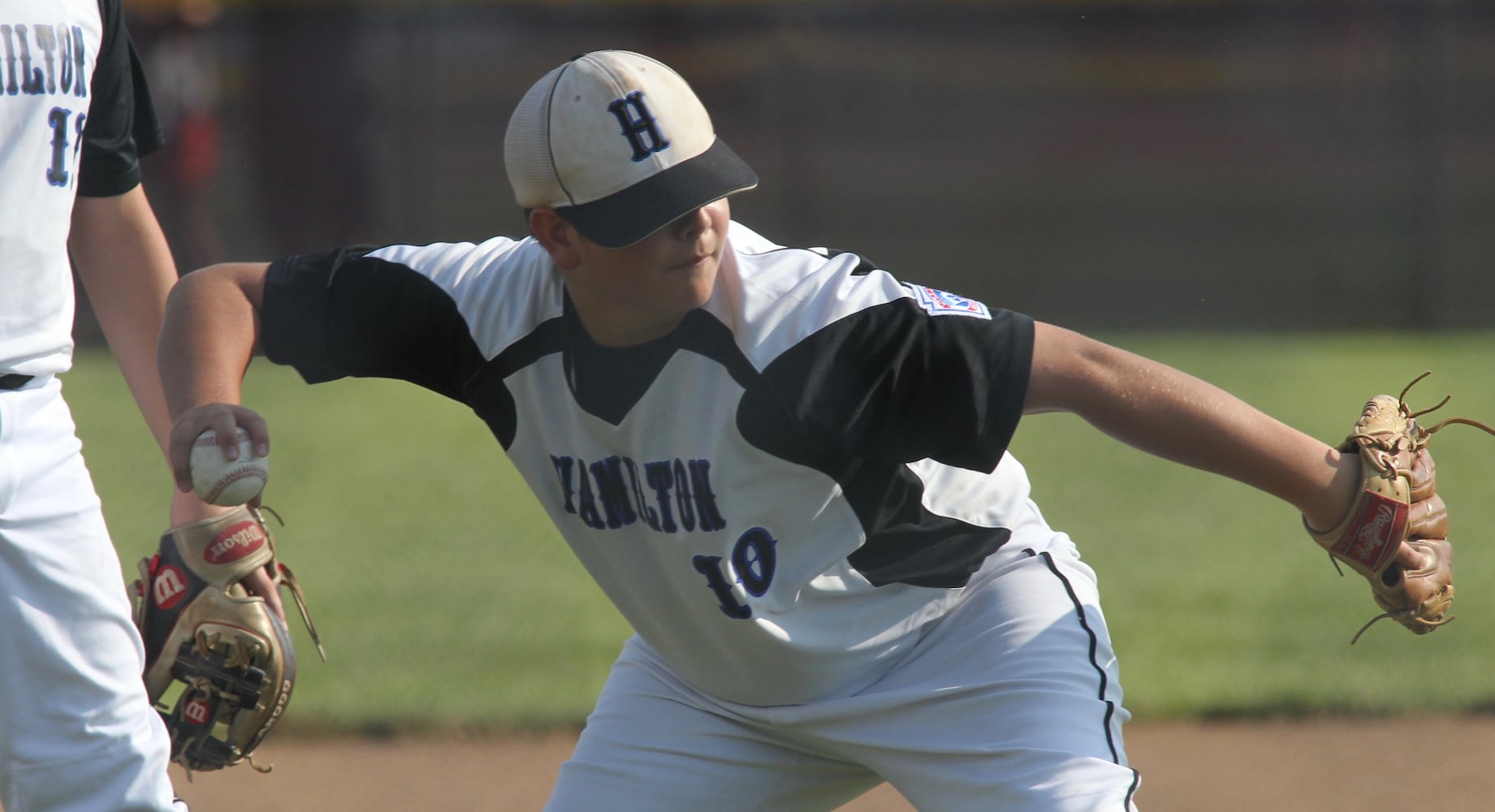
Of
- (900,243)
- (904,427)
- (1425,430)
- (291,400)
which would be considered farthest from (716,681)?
(900,243)

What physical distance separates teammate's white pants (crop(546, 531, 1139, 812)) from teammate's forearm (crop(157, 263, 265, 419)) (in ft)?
2.52

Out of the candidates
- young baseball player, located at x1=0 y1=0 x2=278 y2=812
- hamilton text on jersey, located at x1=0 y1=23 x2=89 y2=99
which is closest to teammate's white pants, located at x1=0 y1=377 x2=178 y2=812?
young baseball player, located at x1=0 y1=0 x2=278 y2=812

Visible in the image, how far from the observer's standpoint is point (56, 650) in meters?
1.99

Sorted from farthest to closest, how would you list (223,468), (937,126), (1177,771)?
(937,126) < (1177,771) < (223,468)

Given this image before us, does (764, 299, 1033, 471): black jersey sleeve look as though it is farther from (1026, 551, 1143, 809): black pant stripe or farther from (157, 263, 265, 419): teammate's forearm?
(157, 263, 265, 419): teammate's forearm

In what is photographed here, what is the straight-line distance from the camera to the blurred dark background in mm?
12414

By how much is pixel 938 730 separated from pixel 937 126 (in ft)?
40.8

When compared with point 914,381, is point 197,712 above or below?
below

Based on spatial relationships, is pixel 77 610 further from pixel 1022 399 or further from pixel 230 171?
pixel 230 171

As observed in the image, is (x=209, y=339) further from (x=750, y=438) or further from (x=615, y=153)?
(x=750, y=438)

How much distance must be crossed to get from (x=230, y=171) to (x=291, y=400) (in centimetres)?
525

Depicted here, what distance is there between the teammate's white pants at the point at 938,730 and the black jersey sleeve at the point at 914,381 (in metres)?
0.33

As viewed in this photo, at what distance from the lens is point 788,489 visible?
2057 mm

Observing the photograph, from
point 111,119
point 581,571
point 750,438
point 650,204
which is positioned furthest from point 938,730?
point 581,571
